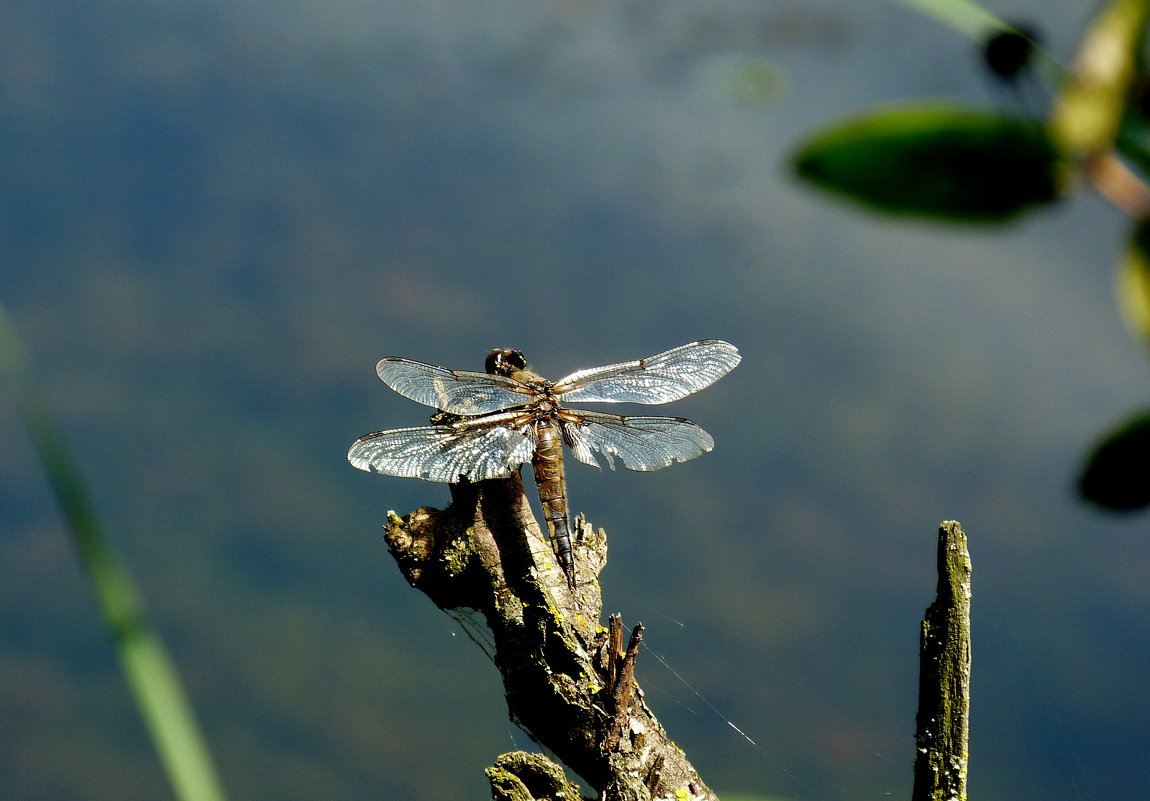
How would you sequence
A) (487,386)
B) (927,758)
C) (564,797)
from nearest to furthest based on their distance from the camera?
(927,758) → (564,797) → (487,386)

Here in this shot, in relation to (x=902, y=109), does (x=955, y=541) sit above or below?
above

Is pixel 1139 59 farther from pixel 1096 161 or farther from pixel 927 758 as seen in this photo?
pixel 927 758

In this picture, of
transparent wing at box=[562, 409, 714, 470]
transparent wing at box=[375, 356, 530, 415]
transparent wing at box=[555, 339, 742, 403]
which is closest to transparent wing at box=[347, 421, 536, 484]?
transparent wing at box=[375, 356, 530, 415]

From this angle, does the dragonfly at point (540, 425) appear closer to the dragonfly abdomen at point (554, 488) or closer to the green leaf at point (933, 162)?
the dragonfly abdomen at point (554, 488)

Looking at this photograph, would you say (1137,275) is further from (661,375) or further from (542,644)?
(661,375)

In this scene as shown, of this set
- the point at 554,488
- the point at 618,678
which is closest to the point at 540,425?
the point at 554,488

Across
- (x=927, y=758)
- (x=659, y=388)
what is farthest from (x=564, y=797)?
(x=659, y=388)
